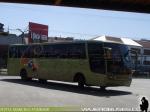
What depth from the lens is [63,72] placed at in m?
27.1

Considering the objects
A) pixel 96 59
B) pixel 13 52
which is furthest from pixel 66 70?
pixel 13 52

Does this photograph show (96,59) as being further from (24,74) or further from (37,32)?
(37,32)

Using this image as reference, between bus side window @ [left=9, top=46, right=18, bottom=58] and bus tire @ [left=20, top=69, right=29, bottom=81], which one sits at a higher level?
bus side window @ [left=9, top=46, right=18, bottom=58]

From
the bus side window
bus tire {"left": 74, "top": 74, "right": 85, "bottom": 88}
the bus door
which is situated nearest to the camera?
the bus door

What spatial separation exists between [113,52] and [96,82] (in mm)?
2071

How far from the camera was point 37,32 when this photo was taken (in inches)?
2635

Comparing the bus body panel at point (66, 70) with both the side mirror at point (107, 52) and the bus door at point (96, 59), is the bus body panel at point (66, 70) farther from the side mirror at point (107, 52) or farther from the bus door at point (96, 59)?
the side mirror at point (107, 52)

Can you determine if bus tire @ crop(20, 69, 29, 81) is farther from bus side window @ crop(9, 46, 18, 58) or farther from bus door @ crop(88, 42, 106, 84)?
bus door @ crop(88, 42, 106, 84)

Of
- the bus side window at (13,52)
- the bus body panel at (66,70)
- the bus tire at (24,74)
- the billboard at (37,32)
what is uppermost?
the billboard at (37,32)

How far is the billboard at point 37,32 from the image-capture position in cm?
6569

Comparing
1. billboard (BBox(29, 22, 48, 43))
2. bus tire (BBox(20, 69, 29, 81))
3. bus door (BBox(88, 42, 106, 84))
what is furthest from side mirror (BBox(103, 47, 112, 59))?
billboard (BBox(29, 22, 48, 43))

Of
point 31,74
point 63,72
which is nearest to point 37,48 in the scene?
point 31,74

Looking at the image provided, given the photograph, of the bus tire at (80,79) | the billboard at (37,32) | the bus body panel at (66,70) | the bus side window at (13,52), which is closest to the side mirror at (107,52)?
the bus body panel at (66,70)

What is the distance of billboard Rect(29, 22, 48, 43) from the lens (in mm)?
65688
